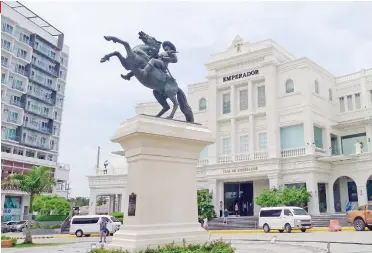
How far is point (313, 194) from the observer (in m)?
29.2

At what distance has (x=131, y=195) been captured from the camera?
7.99m

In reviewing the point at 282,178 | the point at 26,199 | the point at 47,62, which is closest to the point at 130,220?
the point at 282,178

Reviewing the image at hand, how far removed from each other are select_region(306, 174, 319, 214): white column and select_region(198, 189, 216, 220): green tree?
27.2 ft

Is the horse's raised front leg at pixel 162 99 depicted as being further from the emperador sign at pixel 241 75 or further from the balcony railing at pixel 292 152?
the emperador sign at pixel 241 75

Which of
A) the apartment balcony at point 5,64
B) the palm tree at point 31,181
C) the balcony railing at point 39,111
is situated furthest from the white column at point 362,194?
the balcony railing at point 39,111

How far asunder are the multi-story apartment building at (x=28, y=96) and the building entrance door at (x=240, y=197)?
100ft

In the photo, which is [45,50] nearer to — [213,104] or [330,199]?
[213,104]

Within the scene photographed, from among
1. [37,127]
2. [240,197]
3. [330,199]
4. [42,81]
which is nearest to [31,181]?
[240,197]

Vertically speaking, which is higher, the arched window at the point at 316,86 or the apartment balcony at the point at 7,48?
the apartment balcony at the point at 7,48

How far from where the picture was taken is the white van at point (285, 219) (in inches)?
929

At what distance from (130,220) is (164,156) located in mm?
1495

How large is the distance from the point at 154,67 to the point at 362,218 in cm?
1747

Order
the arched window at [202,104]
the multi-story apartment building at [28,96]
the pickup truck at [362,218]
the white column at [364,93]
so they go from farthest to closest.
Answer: the multi-story apartment building at [28,96] → the arched window at [202,104] → the white column at [364,93] → the pickup truck at [362,218]

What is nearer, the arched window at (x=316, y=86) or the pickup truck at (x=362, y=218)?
the pickup truck at (x=362, y=218)
